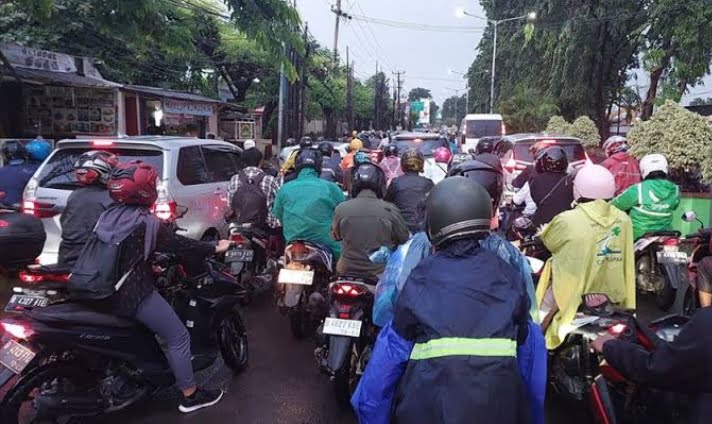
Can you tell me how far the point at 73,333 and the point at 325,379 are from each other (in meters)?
1.96

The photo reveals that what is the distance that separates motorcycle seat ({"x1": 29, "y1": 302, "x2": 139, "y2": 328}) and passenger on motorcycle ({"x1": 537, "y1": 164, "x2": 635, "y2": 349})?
8.51 feet

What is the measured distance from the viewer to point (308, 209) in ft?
16.9

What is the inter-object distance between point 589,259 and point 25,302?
3.30 meters

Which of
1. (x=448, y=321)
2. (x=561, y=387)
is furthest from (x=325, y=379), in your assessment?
(x=448, y=321)

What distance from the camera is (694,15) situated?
18297 mm

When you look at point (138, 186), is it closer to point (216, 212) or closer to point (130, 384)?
point (130, 384)

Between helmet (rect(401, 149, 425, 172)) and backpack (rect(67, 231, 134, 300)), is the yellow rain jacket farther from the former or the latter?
backpack (rect(67, 231, 134, 300))

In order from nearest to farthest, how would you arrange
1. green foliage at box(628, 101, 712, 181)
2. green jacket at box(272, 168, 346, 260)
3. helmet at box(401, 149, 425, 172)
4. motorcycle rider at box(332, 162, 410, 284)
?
motorcycle rider at box(332, 162, 410, 284) → green jacket at box(272, 168, 346, 260) → helmet at box(401, 149, 425, 172) → green foliage at box(628, 101, 712, 181)

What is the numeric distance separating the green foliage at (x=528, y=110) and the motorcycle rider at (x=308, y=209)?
2164 cm

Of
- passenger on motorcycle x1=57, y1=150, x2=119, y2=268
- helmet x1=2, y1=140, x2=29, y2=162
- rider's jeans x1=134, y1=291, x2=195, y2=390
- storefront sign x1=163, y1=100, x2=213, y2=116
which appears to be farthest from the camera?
storefront sign x1=163, y1=100, x2=213, y2=116

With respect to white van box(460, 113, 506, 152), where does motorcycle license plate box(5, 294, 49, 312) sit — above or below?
below

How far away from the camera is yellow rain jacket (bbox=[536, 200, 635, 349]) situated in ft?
12.3

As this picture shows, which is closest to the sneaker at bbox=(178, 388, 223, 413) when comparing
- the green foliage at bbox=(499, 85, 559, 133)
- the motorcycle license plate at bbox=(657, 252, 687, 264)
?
the motorcycle license plate at bbox=(657, 252, 687, 264)

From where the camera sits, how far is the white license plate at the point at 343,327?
3.69 metres
